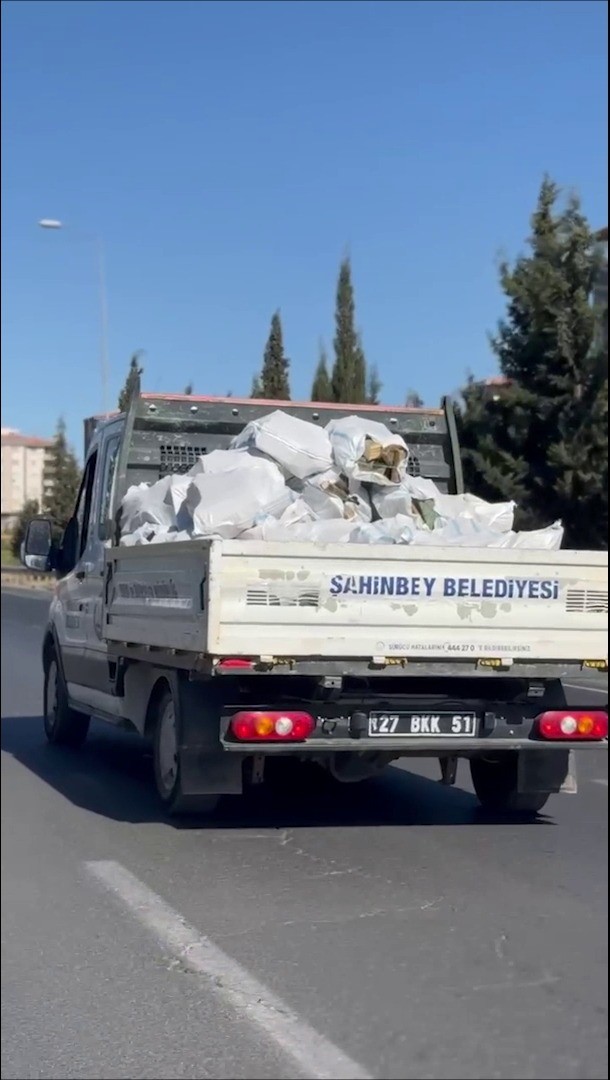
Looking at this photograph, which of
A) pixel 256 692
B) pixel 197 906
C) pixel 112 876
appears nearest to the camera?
pixel 256 692

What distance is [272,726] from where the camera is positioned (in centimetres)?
283

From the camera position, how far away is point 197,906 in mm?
3268

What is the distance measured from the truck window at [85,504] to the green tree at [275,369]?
514 mm

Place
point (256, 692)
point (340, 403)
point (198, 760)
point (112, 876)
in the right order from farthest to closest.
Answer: point (112, 876) → point (256, 692) → point (198, 760) → point (340, 403)

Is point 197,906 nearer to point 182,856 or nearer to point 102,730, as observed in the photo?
point 182,856

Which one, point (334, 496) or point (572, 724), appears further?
point (572, 724)

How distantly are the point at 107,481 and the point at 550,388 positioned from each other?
912 millimetres

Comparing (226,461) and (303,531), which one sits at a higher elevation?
(226,461)

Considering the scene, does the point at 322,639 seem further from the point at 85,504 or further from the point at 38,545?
the point at 38,545

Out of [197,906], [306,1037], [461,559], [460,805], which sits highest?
[461,559]

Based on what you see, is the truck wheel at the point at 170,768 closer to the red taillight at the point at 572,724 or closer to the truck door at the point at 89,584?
the truck door at the point at 89,584

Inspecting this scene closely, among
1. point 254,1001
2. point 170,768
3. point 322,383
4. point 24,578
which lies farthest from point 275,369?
point 24,578

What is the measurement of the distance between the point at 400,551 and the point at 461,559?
0.14 m

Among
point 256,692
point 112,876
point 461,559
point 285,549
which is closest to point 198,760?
point 256,692
